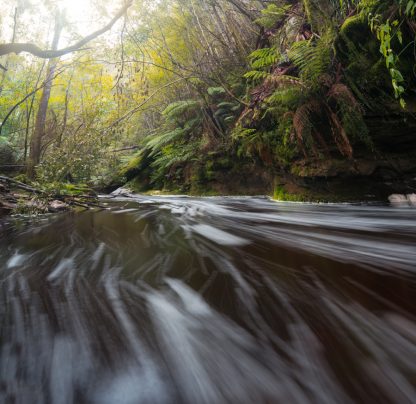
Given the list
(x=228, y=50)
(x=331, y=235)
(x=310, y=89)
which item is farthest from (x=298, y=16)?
(x=331, y=235)

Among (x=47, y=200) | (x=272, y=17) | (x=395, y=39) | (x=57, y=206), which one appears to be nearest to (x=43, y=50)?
(x=47, y=200)

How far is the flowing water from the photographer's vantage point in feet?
2.71

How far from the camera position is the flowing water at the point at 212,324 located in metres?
0.83

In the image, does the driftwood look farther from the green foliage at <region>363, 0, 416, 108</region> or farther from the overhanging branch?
the green foliage at <region>363, 0, 416, 108</region>

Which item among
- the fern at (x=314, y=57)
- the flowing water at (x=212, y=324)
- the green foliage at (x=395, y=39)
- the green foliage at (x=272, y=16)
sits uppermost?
the green foliage at (x=272, y=16)

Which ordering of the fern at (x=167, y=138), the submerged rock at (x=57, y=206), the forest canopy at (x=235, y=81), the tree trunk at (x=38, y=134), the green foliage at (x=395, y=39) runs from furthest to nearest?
the fern at (x=167, y=138), the tree trunk at (x=38, y=134), the submerged rock at (x=57, y=206), the forest canopy at (x=235, y=81), the green foliage at (x=395, y=39)

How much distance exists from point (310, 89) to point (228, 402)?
4439 mm

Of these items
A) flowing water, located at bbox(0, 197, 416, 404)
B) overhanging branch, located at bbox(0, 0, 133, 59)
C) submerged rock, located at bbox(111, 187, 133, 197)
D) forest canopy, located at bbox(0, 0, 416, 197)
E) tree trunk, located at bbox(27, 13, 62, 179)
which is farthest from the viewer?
submerged rock, located at bbox(111, 187, 133, 197)

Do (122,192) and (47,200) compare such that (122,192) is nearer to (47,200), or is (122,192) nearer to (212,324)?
(47,200)

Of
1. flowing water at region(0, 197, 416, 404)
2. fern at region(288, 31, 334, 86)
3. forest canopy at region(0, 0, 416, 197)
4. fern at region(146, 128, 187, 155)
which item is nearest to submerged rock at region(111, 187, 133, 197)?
forest canopy at region(0, 0, 416, 197)

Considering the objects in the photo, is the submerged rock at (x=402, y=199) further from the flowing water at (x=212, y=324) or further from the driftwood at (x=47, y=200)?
the driftwood at (x=47, y=200)

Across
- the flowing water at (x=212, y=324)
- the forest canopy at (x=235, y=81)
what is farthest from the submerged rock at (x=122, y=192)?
the flowing water at (x=212, y=324)

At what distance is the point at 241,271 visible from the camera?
70.5 inches

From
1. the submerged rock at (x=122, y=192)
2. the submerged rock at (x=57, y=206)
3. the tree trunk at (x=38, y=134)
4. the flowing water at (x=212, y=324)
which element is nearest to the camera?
the flowing water at (x=212, y=324)
